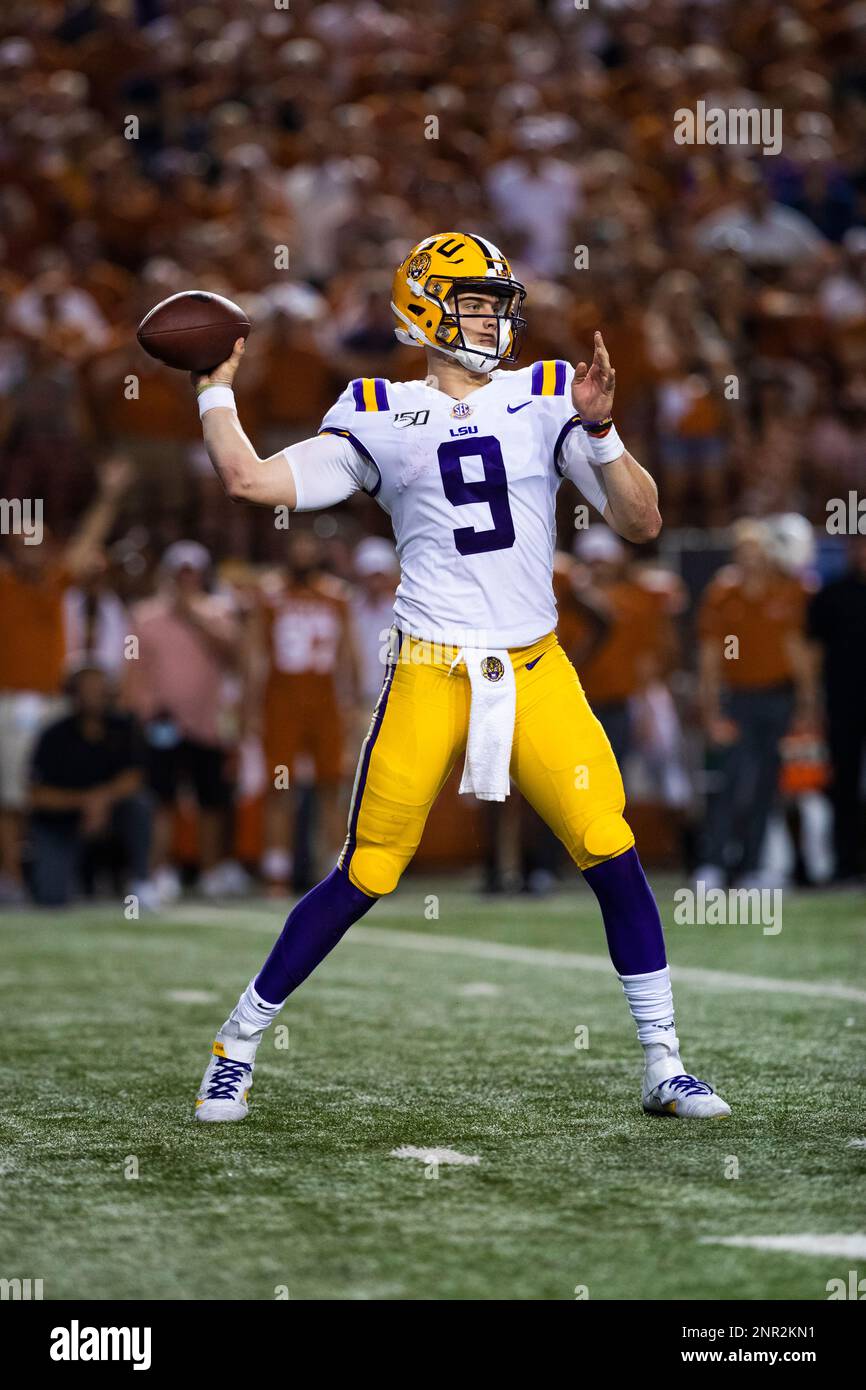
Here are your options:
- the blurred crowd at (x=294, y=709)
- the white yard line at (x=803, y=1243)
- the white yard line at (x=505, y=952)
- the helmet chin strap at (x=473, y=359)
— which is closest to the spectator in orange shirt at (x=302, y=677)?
the blurred crowd at (x=294, y=709)

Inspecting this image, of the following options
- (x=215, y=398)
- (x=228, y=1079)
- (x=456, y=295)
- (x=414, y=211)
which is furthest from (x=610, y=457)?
(x=414, y=211)

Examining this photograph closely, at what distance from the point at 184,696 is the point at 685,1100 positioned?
6.90m

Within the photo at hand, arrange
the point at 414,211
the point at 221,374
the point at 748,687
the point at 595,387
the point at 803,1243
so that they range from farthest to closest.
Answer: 1. the point at 414,211
2. the point at 748,687
3. the point at 221,374
4. the point at 595,387
5. the point at 803,1243

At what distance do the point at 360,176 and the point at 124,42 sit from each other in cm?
279

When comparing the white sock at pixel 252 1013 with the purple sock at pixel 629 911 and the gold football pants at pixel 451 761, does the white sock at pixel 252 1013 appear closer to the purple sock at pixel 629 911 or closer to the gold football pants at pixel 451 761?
the gold football pants at pixel 451 761

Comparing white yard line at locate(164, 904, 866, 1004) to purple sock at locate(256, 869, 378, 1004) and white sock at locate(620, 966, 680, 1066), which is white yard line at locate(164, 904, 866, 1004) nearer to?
white sock at locate(620, 966, 680, 1066)

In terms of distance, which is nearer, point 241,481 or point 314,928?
point 241,481

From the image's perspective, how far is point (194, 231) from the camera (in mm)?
13109

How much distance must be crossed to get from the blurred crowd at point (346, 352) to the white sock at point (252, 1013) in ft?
18.6

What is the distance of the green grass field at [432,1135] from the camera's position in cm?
339

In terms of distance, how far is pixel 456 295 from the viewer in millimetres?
4773

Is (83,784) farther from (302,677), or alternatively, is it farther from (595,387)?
(595,387)
